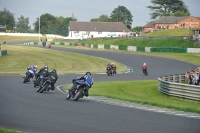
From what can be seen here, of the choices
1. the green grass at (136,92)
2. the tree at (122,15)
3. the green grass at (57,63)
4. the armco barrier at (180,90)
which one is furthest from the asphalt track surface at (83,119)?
the tree at (122,15)

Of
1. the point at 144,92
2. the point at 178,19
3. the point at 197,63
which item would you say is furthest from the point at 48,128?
the point at 178,19

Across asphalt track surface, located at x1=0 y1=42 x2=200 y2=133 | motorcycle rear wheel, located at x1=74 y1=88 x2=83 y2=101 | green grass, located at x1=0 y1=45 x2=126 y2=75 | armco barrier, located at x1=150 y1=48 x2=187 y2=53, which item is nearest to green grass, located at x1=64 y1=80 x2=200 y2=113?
motorcycle rear wheel, located at x1=74 y1=88 x2=83 y2=101

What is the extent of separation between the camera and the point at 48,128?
11.3 meters

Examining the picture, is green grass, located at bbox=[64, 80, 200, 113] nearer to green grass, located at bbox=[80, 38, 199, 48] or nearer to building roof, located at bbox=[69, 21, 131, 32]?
green grass, located at bbox=[80, 38, 199, 48]

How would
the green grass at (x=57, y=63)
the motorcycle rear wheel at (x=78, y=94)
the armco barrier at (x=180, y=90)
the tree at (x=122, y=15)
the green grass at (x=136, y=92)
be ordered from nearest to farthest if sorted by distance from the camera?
the motorcycle rear wheel at (x=78, y=94)
the armco barrier at (x=180, y=90)
the green grass at (x=136, y=92)
the green grass at (x=57, y=63)
the tree at (x=122, y=15)

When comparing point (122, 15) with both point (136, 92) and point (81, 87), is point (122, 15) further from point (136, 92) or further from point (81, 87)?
point (81, 87)

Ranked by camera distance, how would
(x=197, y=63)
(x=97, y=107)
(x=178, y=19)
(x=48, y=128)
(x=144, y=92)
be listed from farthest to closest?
(x=178, y=19) < (x=197, y=63) < (x=144, y=92) < (x=97, y=107) < (x=48, y=128)

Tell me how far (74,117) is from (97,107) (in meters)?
3.01

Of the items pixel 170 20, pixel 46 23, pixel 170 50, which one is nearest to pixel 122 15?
pixel 46 23

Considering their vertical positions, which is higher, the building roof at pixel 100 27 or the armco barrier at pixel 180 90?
the building roof at pixel 100 27

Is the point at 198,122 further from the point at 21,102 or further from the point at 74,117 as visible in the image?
the point at 21,102

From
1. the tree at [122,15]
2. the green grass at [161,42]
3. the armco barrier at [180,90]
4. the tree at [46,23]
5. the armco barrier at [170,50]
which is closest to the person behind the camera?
the armco barrier at [180,90]

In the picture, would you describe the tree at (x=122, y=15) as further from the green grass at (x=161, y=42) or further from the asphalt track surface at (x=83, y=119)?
the asphalt track surface at (x=83, y=119)

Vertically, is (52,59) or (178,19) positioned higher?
(178,19)
